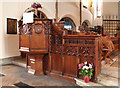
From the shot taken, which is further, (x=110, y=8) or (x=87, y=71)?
(x=110, y=8)

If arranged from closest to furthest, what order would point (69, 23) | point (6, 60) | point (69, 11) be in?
point (6, 60), point (69, 11), point (69, 23)

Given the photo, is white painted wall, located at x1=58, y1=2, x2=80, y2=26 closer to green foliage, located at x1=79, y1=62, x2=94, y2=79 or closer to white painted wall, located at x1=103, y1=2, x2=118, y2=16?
white painted wall, located at x1=103, y1=2, x2=118, y2=16

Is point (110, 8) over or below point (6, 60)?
over

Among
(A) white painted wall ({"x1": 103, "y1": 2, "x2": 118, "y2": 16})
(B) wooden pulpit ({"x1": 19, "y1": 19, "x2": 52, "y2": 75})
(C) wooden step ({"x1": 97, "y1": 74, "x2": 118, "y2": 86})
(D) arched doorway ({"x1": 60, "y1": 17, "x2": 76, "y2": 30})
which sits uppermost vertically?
(A) white painted wall ({"x1": 103, "y1": 2, "x2": 118, "y2": 16})

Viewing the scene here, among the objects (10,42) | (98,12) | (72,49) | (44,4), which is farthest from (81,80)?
(98,12)

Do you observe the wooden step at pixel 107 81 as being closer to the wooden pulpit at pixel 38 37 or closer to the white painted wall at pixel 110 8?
the wooden pulpit at pixel 38 37

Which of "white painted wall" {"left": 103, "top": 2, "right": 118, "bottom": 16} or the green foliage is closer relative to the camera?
the green foliage

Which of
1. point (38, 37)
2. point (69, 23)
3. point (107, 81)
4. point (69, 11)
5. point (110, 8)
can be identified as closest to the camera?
point (107, 81)

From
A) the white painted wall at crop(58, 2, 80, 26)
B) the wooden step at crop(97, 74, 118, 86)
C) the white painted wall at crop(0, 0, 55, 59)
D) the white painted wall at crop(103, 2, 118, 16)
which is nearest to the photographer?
the wooden step at crop(97, 74, 118, 86)

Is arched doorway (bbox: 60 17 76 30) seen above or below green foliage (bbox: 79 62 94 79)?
above

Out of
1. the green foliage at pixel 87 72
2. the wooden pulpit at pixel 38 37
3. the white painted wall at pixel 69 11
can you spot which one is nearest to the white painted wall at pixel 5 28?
the wooden pulpit at pixel 38 37

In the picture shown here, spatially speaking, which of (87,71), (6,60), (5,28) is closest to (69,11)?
(5,28)

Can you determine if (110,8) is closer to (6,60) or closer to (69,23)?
(69,23)

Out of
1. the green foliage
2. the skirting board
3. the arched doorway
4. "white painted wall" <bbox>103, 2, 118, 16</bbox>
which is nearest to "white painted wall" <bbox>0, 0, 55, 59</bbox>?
the skirting board
